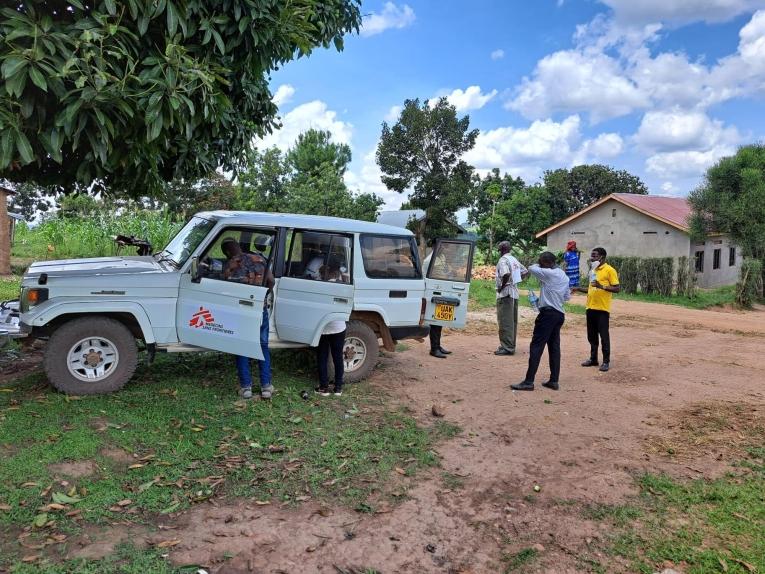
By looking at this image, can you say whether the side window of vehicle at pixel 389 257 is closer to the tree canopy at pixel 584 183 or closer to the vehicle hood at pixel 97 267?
the vehicle hood at pixel 97 267

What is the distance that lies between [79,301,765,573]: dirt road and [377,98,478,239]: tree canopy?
25.8 m

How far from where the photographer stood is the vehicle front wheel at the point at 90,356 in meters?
5.50

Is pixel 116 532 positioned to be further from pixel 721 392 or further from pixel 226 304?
pixel 721 392

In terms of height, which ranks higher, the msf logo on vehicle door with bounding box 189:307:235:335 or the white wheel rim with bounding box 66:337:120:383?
the msf logo on vehicle door with bounding box 189:307:235:335

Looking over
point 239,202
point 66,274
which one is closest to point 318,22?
point 66,274

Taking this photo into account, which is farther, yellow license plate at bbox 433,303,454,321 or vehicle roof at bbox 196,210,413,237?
yellow license plate at bbox 433,303,454,321

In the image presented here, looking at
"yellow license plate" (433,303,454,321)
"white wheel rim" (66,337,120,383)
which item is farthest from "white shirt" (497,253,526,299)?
"white wheel rim" (66,337,120,383)

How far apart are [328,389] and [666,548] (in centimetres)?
398

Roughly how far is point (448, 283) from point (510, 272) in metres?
1.40

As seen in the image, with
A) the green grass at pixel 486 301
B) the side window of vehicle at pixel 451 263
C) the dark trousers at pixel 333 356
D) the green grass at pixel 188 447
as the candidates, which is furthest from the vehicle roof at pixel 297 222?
the green grass at pixel 486 301

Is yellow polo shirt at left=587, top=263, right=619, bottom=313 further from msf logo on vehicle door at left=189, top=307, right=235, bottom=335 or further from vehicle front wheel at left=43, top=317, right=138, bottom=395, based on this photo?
vehicle front wheel at left=43, top=317, right=138, bottom=395

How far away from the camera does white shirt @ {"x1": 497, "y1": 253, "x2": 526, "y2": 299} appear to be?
8859mm

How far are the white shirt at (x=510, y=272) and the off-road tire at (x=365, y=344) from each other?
9.40ft

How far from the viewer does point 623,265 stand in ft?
74.4
